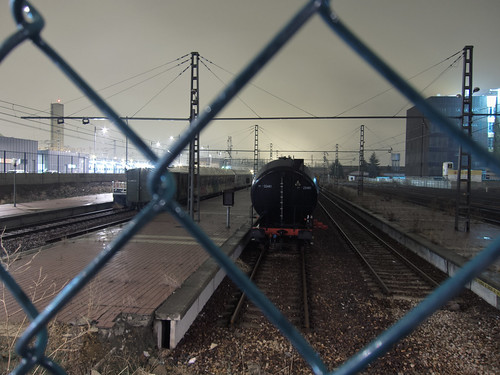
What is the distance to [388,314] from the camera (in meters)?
6.91

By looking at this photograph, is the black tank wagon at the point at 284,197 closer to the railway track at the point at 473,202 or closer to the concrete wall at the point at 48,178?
the railway track at the point at 473,202

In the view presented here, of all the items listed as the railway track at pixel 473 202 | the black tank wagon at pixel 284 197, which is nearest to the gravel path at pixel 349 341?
the black tank wagon at pixel 284 197

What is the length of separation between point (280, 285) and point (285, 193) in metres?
4.18

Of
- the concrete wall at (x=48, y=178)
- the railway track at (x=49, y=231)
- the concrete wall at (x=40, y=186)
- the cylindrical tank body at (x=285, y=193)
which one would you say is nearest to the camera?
the cylindrical tank body at (x=285, y=193)

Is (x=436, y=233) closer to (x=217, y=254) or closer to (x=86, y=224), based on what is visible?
(x=217, y=254)

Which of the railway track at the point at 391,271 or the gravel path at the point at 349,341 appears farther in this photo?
the railway track at the point at 391,271

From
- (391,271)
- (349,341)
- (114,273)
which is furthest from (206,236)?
(391,271)

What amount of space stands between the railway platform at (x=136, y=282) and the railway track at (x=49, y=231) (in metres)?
1.99

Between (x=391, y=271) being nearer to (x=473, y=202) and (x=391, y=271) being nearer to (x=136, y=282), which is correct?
(x=136, y=282)

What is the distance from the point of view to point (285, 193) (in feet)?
39.9

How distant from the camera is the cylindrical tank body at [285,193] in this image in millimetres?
12094

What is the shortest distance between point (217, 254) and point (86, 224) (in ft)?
57.6

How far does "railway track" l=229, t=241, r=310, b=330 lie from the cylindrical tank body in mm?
1227

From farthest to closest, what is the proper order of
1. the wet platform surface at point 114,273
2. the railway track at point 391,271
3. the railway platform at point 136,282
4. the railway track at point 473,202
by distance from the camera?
the railway track at point 473,202 → the railway track at point 391,271 → the wet platform surface at point 114,273 → the railway platform at point 136,282
